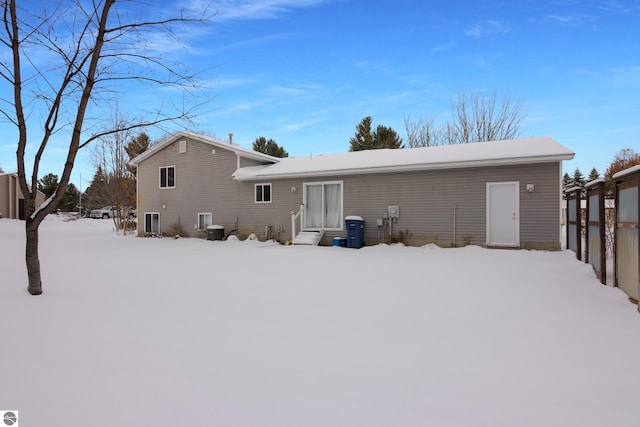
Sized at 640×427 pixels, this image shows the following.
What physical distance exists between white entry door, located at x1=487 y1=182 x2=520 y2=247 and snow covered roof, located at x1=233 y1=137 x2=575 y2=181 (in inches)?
31.1

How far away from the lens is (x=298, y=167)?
15.0 m

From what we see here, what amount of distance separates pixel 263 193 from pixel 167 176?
18.4ft

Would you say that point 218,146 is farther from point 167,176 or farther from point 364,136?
point 364,136

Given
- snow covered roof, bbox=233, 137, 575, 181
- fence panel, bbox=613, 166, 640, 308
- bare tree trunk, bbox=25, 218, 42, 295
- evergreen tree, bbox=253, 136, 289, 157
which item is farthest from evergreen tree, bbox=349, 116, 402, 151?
bare tree trunk, bbox=25, 218, 42, 295

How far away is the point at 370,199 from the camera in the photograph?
43.7ft

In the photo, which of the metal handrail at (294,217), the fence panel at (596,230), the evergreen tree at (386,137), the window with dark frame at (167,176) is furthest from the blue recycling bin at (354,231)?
the evergreen tree at (386,137)

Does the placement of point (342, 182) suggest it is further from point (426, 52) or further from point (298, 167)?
point (426, 52)

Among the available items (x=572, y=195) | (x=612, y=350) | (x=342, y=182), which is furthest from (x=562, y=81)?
(x=612, y=350)

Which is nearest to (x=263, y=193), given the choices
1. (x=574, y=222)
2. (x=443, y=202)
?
(x=443, y=202)

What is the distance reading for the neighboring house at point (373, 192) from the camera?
36.4 ft

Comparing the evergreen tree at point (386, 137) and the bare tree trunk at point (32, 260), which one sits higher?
the evergreen tree at point (386, 137)

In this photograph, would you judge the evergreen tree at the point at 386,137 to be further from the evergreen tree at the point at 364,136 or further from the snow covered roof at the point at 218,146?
the snow covered roof at the point at 218,146

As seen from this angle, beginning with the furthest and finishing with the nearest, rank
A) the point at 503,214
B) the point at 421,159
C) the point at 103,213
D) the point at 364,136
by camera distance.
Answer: the point at 103,213
the point at 364,136
the point at 421,159
the point at 503,214

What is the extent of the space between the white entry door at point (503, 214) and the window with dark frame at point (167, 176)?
531 inches
